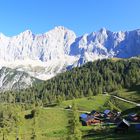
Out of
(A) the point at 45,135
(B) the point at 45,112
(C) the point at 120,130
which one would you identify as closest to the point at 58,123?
(B) the point at 45,112

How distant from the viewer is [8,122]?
12312cm

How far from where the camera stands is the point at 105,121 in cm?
15375

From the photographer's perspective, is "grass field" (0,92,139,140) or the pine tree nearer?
the pine tree

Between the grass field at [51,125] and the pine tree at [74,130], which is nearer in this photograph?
the pine tree at [74,130]

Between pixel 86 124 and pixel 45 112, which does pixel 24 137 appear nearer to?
pixel 86 124

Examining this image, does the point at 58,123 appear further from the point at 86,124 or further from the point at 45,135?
the point at 45,135

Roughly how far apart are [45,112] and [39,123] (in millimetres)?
19005

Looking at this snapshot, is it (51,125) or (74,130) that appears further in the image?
(51,125)

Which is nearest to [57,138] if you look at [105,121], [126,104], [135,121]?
[135,121]

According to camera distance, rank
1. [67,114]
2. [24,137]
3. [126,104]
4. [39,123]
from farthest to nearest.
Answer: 1. [126,104]
2. [67,114]
3. [39,123]
4. [24,137]

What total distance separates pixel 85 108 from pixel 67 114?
26402 millimetres

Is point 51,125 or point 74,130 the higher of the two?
point 74,130

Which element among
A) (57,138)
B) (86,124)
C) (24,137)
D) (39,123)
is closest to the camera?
(57,138)

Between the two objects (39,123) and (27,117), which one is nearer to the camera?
(39,123)
